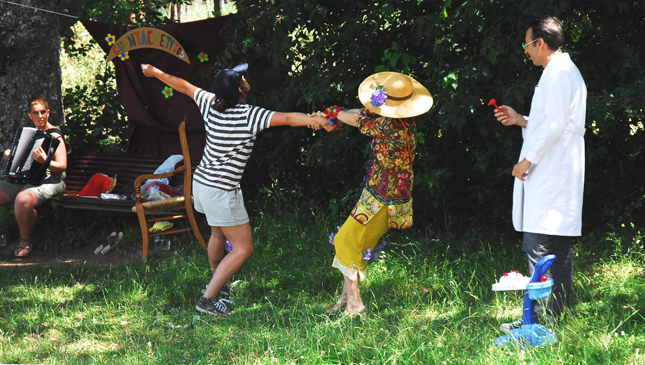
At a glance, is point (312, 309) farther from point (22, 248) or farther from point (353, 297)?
point (22, 248)

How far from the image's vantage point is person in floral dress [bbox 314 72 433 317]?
12.9 feet

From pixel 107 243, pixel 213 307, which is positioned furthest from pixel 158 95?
pixel 213 307

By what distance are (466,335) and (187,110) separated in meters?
4.80

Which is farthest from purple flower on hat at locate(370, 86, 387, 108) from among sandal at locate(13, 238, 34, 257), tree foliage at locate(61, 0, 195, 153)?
tree foliage at locate(61, 0, 195, 153)

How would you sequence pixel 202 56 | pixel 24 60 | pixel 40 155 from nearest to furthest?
pixel 40 155 → pixel 202 56 → pixel 24 60

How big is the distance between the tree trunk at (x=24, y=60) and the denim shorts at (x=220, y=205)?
3829mm

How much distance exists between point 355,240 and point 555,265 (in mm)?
1267

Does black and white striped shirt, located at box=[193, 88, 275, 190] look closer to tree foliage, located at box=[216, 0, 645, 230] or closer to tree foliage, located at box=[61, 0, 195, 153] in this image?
tree foliage, located at box=[216, 0, 645, 230]

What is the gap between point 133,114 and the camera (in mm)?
7508

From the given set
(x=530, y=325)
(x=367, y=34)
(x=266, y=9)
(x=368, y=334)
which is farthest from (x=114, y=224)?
(x=530, y=325)

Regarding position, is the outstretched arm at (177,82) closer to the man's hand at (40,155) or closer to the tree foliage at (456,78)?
the tree foliage at (456,78)

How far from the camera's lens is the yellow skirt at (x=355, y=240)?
4.08m

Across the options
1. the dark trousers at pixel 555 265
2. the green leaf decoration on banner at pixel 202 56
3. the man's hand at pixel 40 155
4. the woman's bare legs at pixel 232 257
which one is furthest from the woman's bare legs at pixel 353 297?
the man's hand at pixel 40 155

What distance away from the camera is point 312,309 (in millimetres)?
4453
